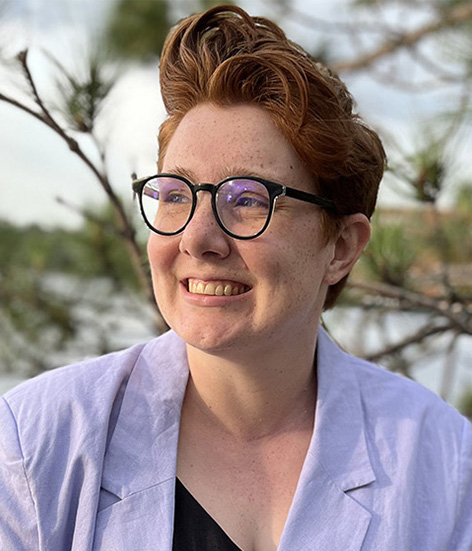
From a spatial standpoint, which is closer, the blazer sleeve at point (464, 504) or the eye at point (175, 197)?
the eye at point (175, 197)

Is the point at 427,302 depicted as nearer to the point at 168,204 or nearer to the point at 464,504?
the point at 464,504

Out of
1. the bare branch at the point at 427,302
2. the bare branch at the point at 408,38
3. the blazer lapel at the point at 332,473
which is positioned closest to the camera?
the blazer lapel at the point at 332,473

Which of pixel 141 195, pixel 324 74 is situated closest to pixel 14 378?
pixel 141 195

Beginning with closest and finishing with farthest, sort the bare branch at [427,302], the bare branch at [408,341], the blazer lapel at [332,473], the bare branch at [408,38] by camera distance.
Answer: the blazer lapel at [332,473] → the bare branch at [427,302] → the bare branch at [408,341] → the bare branch at [408,38]

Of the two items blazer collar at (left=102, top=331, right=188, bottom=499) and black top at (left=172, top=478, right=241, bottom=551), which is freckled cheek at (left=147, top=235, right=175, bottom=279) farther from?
black top at (left=172, top=478, right=241, bottom=551)

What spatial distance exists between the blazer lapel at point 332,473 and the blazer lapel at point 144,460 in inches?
7.7

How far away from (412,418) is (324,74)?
592 mm

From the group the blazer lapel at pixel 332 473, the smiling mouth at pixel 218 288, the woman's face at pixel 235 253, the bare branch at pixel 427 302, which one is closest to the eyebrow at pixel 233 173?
the woman's face at pixel 235 253

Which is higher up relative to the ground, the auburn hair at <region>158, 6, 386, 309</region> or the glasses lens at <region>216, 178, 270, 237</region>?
the auburn hair at <region>158, 6, 386, 309</region>

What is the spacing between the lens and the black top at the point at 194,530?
1.19 meters

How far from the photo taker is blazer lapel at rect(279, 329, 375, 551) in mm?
1229

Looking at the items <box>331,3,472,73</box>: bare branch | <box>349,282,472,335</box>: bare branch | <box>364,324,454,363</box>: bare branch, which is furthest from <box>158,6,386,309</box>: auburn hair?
<box>331,3,472,73</box>: bare branch

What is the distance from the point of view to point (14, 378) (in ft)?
9.25

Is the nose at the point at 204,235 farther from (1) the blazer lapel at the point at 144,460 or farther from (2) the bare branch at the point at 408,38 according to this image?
(2) the bare branch at the point at 408,38
